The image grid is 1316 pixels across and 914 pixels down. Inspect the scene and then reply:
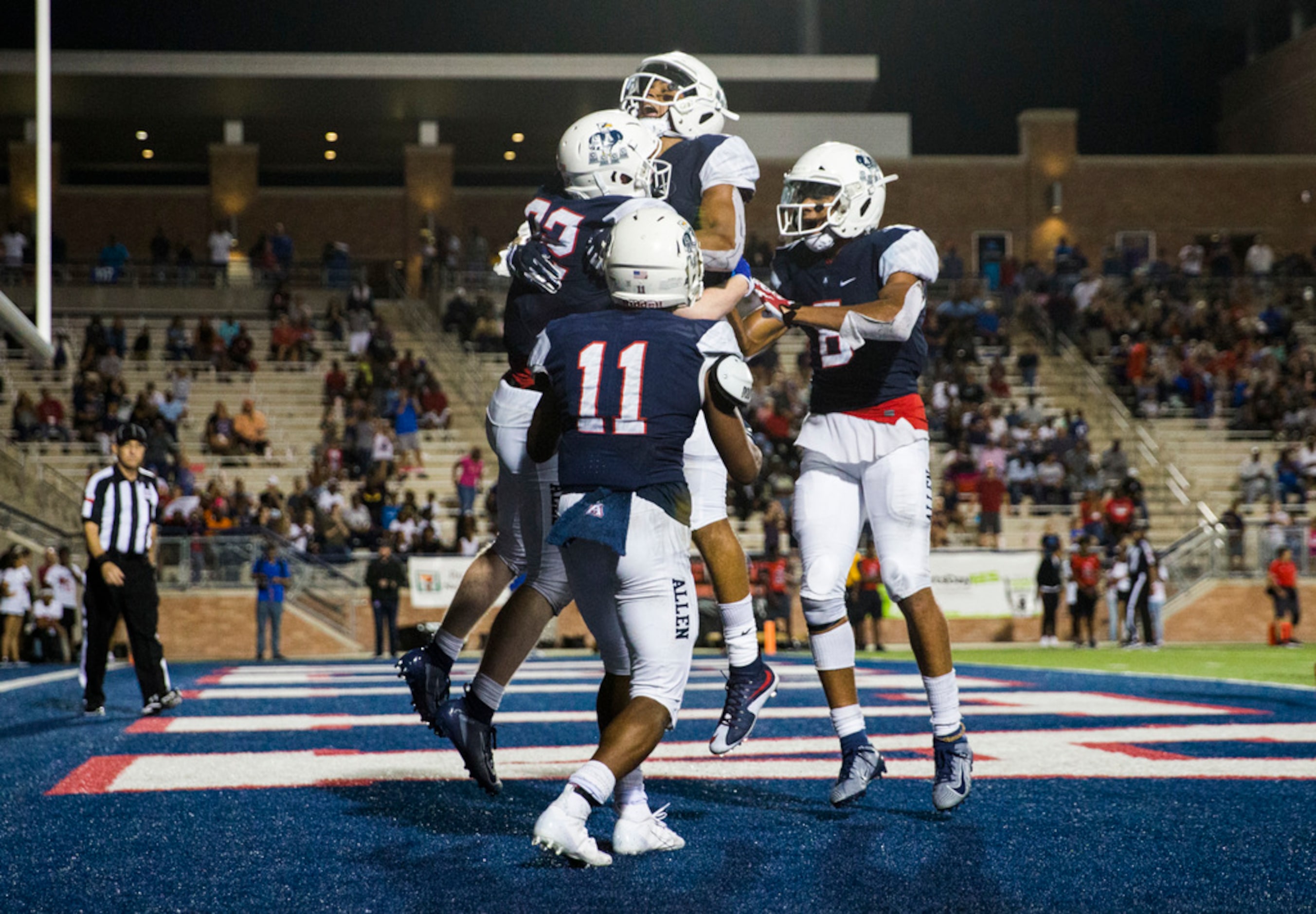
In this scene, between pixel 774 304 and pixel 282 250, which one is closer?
pixel 774 304

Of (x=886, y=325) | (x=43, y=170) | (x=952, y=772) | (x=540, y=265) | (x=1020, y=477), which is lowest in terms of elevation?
(x=952, y=772)

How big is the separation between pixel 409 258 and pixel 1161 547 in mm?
17929

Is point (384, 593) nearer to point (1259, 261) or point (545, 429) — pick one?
point (545, 429)

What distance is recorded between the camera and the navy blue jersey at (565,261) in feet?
15.6

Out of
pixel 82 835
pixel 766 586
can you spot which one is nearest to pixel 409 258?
pixel 766 586

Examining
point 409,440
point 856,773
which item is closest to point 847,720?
point 856,773

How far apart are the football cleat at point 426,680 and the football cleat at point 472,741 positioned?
0.51 feet

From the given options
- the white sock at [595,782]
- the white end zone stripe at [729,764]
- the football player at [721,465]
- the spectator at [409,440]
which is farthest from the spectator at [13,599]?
the white sock at [595,782]

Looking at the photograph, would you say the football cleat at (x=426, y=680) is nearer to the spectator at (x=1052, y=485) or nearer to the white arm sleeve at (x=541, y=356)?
the white arm sleeve at (x=541, y=356)

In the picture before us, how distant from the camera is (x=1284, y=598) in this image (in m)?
19.4

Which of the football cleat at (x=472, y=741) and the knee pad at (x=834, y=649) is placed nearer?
the football cleat at (x=472, y=741)

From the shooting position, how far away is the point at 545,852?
Result: 3990 millimetres

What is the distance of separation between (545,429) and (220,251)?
27.5 m

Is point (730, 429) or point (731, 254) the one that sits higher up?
point (731, 254)
